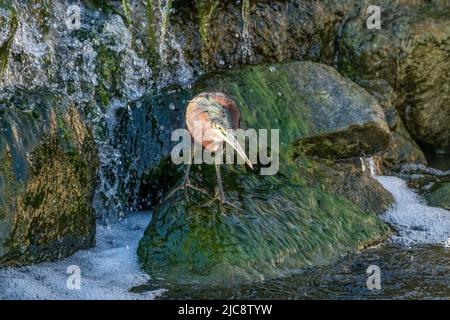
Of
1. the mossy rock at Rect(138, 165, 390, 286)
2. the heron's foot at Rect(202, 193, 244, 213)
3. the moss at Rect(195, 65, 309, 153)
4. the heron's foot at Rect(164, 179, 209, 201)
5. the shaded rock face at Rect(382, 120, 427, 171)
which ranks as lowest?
the mossy rock at Rect(138, 165, 390, 286)

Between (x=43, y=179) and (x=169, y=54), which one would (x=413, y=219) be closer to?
(x=169, y=54)

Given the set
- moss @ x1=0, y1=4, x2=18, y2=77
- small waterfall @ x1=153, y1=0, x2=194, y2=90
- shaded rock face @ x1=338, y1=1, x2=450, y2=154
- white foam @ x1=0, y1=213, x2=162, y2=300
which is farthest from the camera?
shaded rock face @ x1=338, y1=1, x2=450, y2=154

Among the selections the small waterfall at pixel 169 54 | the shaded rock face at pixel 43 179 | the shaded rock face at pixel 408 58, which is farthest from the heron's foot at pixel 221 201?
the shaded rock face at pixel 408 58

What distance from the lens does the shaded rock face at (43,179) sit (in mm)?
5242

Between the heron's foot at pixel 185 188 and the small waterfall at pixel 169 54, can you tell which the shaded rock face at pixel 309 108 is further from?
the heron's foot at pixel 185 188

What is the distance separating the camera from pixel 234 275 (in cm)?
527

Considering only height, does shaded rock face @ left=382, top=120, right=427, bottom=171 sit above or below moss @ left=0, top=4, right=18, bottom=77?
below

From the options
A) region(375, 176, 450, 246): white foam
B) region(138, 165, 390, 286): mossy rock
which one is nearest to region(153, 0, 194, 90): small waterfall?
region(138, 165, 390, 286): mossy rock

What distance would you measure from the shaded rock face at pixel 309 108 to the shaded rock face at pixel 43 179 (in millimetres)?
1527

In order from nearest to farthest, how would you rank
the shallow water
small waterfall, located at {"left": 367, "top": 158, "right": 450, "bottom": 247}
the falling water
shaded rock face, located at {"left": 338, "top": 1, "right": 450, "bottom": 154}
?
the shallow water → small waterfall, located at {"left": 367, "top": 158, "right": 450, "bottom": 247} → the falling water → shaded rock face, located at {"left": 338, "top": 1, "right": 450, "bottom": 154}

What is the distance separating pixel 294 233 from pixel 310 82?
6.04ft

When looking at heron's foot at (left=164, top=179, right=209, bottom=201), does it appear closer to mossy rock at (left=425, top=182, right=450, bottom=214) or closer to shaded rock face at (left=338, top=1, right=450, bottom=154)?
mossy rock at (left=425, top=182, right=450, bottom=214)

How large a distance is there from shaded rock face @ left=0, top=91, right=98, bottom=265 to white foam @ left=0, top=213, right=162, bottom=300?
3.4 inches

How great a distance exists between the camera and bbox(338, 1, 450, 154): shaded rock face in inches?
327
